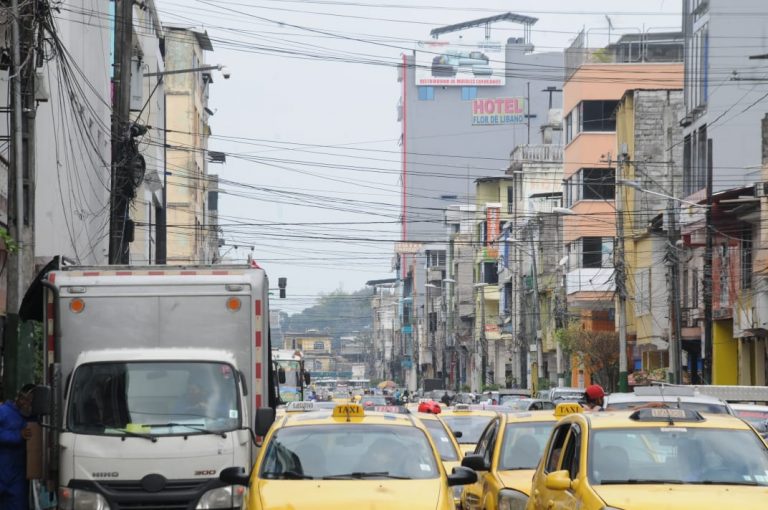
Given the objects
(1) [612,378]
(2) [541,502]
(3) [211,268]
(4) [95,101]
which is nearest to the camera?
(2) [541,502]

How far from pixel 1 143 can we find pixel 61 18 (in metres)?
8.73

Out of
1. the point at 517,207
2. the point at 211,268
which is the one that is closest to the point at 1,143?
the point at 211,268


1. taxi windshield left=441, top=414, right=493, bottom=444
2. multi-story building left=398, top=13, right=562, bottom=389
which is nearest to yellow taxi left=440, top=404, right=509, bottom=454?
taxi windshield left=441, top=414, right=493, bottom=444

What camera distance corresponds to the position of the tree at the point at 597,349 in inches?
2665

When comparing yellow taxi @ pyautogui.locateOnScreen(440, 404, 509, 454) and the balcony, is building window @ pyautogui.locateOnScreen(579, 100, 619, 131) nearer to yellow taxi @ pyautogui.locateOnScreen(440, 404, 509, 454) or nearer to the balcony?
the balcony

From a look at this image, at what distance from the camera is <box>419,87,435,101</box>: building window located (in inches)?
6565

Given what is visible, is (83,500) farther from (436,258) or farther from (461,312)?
(436,258)

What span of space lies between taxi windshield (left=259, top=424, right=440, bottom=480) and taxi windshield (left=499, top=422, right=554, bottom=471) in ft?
10.7

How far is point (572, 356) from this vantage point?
7625cm

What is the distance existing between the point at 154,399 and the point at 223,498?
58.1 inches

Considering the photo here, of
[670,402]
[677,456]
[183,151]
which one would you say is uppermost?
[183,151]

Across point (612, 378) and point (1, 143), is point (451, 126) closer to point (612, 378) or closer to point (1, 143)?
point (612, 378)

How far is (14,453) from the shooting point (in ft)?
52.5

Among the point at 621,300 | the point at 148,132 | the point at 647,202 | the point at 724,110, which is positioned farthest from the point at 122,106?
the point at 647,202
